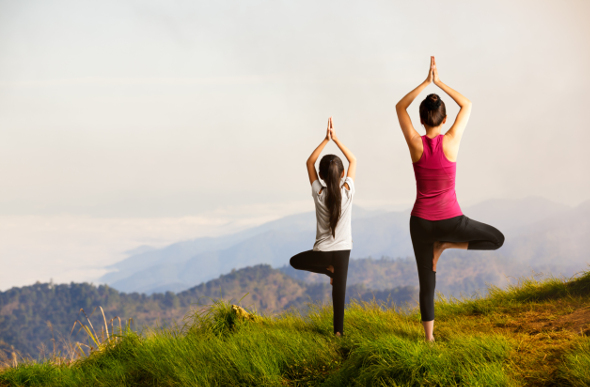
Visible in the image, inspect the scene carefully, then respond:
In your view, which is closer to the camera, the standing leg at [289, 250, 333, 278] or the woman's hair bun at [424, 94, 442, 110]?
the woman's hair bun at [424, 94, 442, 110]

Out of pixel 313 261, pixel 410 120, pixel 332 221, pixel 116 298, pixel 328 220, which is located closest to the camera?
pixel 410 120

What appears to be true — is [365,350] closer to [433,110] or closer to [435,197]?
[435,197]

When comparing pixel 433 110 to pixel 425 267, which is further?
pixel 425 267

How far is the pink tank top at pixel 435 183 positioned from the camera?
5.05 metres

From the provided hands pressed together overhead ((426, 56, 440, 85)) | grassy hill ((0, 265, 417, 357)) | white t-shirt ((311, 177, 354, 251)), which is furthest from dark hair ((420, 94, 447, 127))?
grassy hill ((0, 265, 417, 357))

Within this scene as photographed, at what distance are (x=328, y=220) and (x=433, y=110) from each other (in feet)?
6.05

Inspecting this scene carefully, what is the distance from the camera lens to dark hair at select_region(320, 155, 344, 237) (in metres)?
5.61

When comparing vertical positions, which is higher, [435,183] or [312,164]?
[312,164]

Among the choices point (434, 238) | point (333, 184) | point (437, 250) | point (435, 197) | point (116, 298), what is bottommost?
point (116, 298)

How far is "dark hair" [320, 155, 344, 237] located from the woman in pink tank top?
920 millimetres

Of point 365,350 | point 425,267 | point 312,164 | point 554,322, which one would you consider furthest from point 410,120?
point 554,322

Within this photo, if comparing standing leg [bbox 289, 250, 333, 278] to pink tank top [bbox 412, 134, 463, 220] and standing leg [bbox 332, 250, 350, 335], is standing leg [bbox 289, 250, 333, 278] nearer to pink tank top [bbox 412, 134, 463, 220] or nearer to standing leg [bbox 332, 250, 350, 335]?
standing leg [bbox 332, 250, 350, 335]

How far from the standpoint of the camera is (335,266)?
229 inches

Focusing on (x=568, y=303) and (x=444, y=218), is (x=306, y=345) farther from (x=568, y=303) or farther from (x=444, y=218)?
(x=568, y=303)
